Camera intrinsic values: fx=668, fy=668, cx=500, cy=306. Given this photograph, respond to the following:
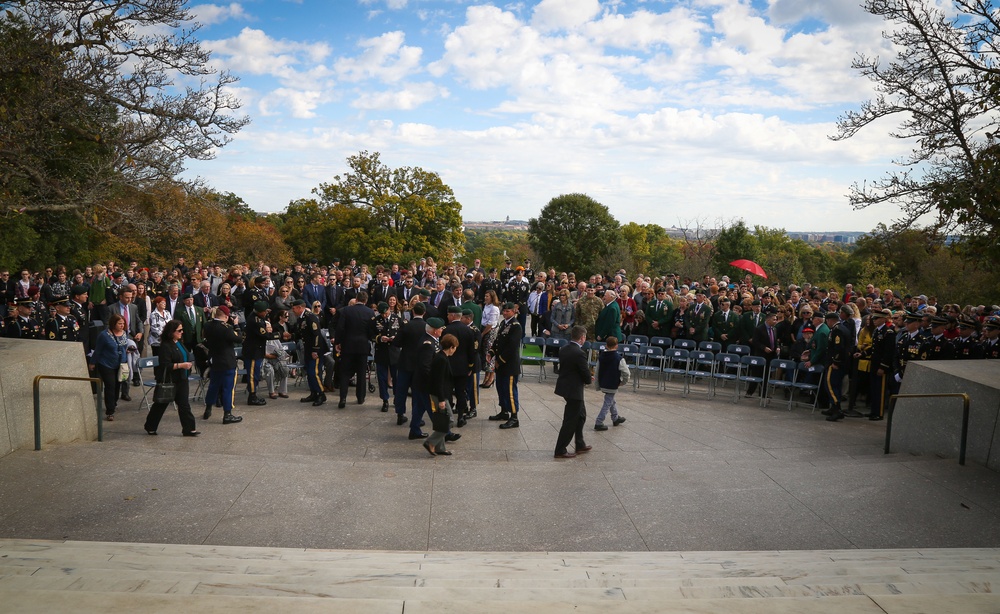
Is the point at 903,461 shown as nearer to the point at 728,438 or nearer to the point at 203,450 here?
the point at 728,438

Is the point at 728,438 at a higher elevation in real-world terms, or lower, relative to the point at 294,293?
lower

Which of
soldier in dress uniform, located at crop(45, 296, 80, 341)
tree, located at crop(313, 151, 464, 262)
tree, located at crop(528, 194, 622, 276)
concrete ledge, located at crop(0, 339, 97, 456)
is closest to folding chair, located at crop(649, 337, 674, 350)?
concrete ledge, located at crop(0, 339, 97, 456)

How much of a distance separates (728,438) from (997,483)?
348 centimetres

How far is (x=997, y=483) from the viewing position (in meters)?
7.48

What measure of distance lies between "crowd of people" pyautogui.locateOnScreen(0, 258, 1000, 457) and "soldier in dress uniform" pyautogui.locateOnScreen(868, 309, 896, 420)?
2 centimetres

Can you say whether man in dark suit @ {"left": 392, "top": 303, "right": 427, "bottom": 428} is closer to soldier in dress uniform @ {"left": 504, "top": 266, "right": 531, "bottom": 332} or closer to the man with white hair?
the man with white hair

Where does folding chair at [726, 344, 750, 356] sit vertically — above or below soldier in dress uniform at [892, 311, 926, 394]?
below

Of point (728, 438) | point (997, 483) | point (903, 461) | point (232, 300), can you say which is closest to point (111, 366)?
point (232, 300)

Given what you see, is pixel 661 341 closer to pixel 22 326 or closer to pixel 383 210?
pixel 22 326

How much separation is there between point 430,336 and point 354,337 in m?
2.29

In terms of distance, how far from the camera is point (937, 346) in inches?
439

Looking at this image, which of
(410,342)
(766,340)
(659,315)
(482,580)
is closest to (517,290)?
(659,315)

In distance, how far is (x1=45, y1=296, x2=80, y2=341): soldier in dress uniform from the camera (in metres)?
10.4

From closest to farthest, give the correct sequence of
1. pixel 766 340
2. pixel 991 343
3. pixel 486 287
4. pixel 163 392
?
pixel 163 392, pixel 991 343, pixel 766 340, pixel 486 287
